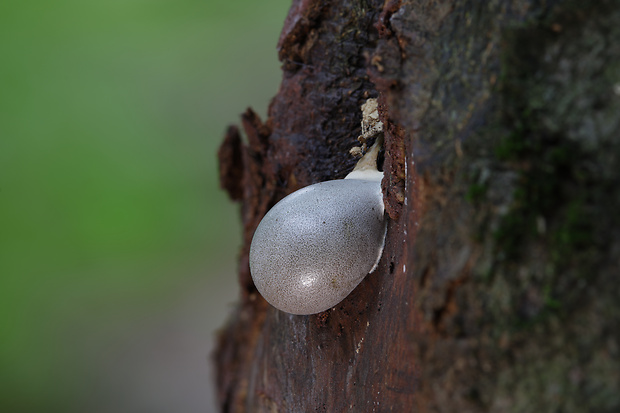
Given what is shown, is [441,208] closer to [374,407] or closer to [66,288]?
[374,407]

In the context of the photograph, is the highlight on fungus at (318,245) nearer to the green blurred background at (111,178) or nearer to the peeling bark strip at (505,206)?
the peeling bark strip at (505,206)

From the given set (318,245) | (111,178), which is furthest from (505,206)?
(111,178)

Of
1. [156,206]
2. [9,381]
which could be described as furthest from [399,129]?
[9,381]

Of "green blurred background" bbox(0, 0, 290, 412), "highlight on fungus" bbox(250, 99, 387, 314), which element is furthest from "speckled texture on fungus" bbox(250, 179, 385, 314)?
"green blurred background" bbox(0, 0, 290, 412)

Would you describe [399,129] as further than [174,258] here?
No

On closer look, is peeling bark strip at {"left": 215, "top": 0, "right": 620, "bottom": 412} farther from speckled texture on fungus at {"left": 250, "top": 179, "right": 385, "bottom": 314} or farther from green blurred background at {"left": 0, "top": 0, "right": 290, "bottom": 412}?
green blurred background at {"left": 0, "top": 0, "right": 290, "bottom": 412}
